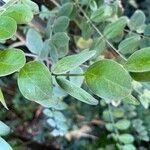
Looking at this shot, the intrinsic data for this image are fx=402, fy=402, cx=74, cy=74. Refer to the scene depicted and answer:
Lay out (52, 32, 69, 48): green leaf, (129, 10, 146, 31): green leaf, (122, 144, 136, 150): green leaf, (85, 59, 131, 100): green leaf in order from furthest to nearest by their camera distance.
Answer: (122, 144, 136, 150): green leaf
(129, 10, 146, 31): green leaf
(52, 32, 69, 48): green leaf
(85, 59, 131, 100): green leaf

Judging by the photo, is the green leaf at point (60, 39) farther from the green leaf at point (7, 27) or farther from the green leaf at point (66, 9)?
the green leaf at point (7, 27)

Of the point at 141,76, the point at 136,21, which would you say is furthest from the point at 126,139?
the point at 141,76

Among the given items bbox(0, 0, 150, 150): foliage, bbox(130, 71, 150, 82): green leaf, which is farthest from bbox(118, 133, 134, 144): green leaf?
bbox(130, 71, 150, 82): green leaf

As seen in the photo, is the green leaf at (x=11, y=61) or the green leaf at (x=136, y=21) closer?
the green leaf at (x=11, y=61)

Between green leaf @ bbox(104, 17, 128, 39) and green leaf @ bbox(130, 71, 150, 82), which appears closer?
green leaf @ bbox(130, 71, 150, 82)

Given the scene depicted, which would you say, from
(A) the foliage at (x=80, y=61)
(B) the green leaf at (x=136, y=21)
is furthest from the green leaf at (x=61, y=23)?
(B) the green leaf at (x=136, y=21)

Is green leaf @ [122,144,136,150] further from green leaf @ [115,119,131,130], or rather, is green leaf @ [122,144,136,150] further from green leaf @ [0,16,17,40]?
green leaf @ [0,16,17,40]
